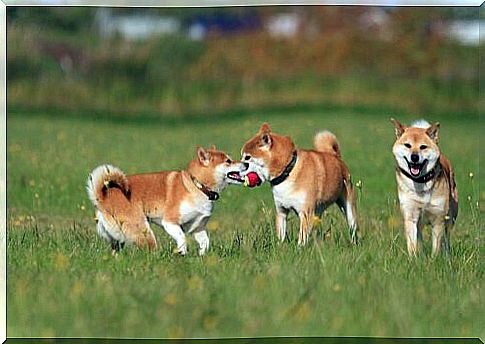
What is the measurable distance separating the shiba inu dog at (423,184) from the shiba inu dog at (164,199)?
36.4 inches

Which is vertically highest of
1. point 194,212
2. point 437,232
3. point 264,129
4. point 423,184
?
point 264,129

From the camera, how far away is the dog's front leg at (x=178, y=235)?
6.88 meters

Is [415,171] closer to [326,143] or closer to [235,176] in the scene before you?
[326,143]

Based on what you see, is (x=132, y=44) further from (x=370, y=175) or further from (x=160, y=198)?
(x=370, y=175)

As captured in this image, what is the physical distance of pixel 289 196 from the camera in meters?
6.94

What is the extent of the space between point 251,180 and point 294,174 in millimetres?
249

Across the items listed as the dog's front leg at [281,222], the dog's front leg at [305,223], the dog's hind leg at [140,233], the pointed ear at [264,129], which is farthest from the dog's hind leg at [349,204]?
the dog's hind leg at [140,233]

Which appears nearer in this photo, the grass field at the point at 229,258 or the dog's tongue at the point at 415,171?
the grass field at the point at 229,258

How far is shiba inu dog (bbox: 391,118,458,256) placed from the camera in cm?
692

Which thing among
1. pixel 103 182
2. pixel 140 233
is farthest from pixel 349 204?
pixel 103 182

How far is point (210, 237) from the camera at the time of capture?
22.9ft

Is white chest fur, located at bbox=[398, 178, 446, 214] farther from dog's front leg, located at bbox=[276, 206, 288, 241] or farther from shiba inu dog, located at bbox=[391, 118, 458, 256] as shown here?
dog's front leg, located at bbox=[276, 206, 288, 241]

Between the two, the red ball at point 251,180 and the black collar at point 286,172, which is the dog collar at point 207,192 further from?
the black collar at point 286,172

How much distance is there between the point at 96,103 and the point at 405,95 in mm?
1817
